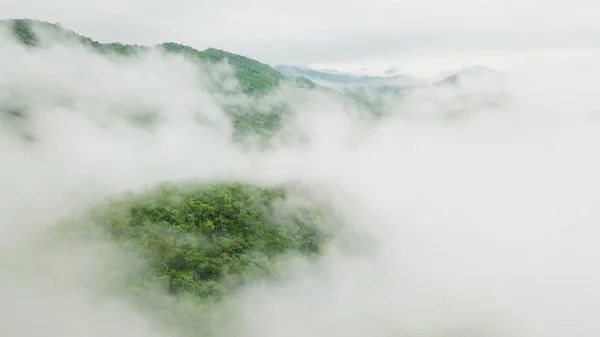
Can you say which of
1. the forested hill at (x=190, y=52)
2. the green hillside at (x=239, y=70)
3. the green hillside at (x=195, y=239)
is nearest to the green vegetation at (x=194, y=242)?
the green hillside at (x=195, y=239)

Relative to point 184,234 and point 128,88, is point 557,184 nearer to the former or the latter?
point 128,88

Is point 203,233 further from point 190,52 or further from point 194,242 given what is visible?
point 190,52

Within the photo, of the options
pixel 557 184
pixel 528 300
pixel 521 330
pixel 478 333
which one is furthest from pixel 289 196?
pixel 557 184

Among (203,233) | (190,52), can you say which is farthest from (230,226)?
(190,52)

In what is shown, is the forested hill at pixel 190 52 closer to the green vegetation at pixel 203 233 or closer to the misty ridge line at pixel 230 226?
the misty ridge line at pixel 230 226

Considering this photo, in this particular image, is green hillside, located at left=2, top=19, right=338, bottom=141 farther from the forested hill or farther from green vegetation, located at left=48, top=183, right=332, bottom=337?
green vegetation, located at left=48, top=183, right=332, bottom=337

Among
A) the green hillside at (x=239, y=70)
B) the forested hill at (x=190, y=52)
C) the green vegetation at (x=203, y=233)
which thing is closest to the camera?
the green vegetation at (x=203, y=233)
